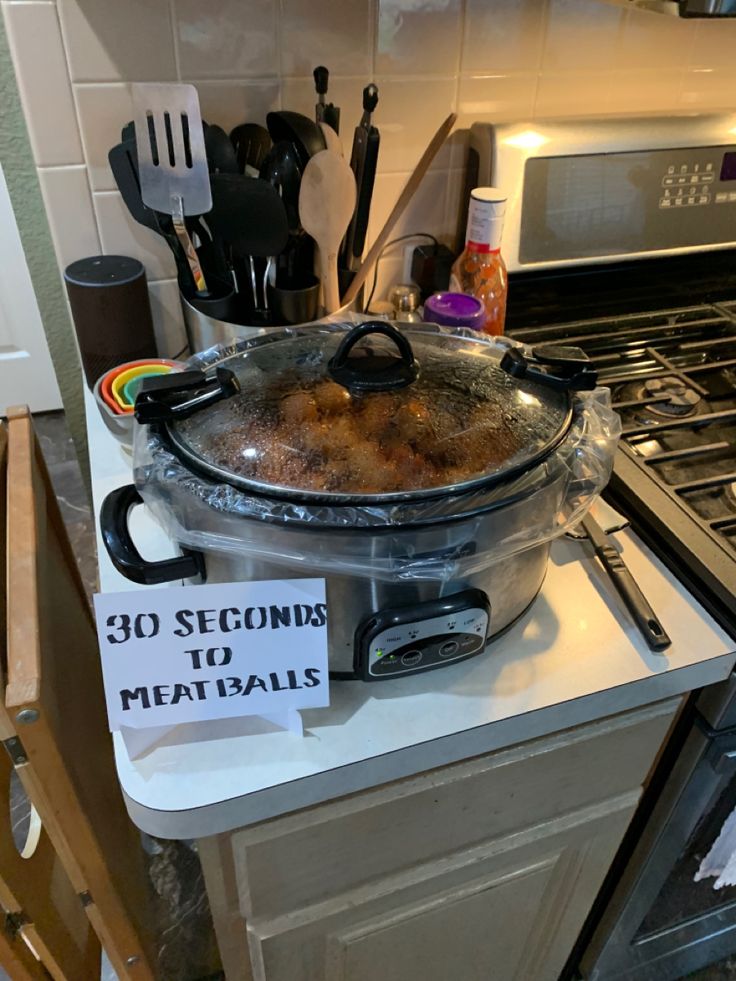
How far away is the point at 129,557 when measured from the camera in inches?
21.6

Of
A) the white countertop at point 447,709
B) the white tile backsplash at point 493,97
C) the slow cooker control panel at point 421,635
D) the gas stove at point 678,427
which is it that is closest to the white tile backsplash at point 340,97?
the white tile backsplash at point 493,97

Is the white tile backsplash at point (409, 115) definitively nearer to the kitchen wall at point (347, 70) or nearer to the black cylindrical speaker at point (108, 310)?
the kitchen wall at point (347, 70)

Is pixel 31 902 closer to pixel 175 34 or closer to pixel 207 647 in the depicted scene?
pixel 207 647

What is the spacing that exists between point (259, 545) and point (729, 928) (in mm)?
1030

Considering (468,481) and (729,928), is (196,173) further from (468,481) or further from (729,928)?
(729,928)

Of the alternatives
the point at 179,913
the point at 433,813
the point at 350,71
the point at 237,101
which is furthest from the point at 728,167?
the point at 179,913

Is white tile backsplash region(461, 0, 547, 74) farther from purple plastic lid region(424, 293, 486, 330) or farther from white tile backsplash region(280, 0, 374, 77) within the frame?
purple plastic lid region(424, 293, 486, 330)

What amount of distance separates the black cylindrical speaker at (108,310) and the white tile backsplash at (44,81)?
0.12 m

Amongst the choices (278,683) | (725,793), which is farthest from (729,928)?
(278,683)

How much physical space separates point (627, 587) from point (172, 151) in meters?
0.62

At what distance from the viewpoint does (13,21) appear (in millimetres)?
789

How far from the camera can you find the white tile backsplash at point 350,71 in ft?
2.74

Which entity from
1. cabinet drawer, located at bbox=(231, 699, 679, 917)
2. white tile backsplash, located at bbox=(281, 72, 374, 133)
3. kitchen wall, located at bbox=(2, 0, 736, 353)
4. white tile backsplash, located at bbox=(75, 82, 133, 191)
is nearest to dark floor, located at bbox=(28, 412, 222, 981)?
cabinet drawer, located at bbox=(231, 699, 679, 917)

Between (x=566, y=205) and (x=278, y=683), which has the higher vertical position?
(x=566, y=205)
